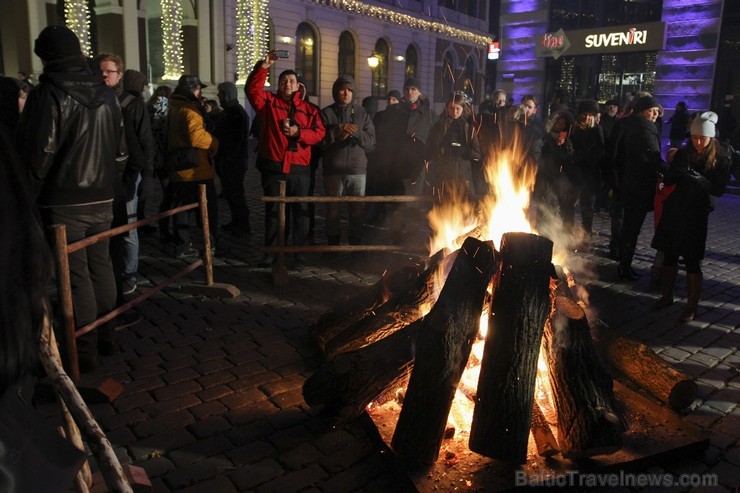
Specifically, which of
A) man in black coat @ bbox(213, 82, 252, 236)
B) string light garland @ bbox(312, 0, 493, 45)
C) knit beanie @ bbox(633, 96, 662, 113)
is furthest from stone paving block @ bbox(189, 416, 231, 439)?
string light garland @ bbox(312, 0, 493, 45)

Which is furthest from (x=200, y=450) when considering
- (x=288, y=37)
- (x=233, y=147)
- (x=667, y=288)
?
(x=288, y=37)

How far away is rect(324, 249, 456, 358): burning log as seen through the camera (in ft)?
14.1

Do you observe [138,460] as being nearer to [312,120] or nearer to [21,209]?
[21,209]

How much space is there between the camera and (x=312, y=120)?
7.35 metres

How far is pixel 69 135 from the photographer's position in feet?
13.7

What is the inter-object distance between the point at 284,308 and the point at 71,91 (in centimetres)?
286

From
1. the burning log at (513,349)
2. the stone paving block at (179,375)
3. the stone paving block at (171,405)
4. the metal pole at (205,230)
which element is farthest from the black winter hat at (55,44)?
the burning log at (513,349)

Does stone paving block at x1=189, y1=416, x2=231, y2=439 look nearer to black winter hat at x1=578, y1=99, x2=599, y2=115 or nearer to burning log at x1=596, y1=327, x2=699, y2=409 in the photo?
burning log at x1=596, y1=327, x2=699, y2=409

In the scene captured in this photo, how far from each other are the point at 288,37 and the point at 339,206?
21.0 metres

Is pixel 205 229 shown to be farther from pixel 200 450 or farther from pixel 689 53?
pixel 689 53

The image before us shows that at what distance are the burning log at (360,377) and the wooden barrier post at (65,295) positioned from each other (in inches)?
69.3

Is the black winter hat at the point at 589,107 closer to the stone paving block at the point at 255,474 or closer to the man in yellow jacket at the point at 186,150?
the man in yellow jacket at the point at 186,150

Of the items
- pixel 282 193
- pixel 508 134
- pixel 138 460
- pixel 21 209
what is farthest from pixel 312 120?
pixel 21 209

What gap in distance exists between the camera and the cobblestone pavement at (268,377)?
3.32 m
